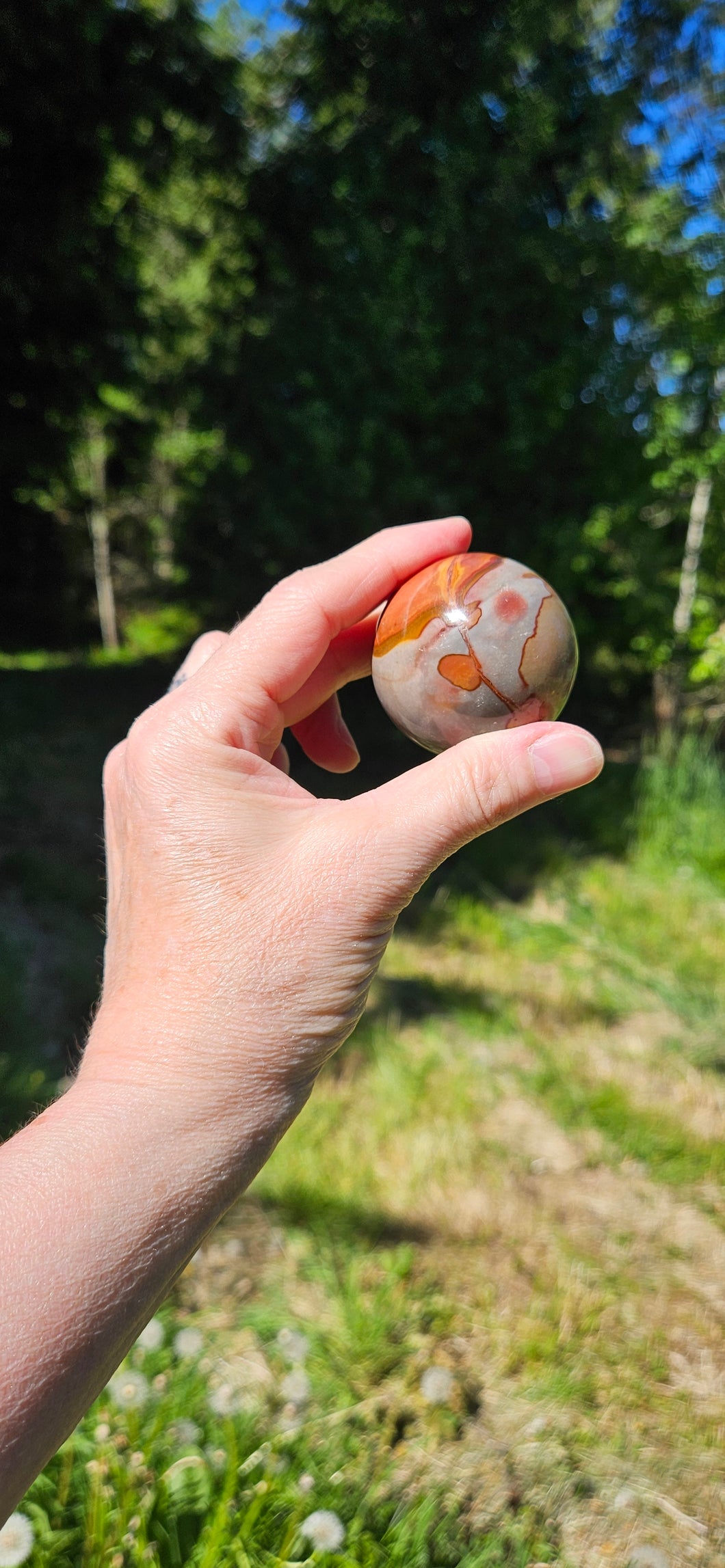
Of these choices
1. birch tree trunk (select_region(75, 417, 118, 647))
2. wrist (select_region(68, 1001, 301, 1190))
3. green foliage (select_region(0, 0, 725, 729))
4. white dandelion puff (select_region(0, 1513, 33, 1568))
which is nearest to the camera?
wrist (select_region(68, 1001, 301, 1190))

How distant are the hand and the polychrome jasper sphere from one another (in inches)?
8.0

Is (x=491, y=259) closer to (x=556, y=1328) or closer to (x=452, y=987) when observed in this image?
(x=452, y=987)

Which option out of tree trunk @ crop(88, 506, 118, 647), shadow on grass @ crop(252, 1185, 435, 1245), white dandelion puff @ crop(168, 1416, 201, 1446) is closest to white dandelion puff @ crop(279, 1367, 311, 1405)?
white dandelion puff @ crop(168, 1416, 201, 1446)

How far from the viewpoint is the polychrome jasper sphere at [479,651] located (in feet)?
5.28

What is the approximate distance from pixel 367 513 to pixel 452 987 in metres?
3.42

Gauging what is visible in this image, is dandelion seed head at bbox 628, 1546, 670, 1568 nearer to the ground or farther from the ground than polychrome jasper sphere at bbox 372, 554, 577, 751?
nearer to the ground

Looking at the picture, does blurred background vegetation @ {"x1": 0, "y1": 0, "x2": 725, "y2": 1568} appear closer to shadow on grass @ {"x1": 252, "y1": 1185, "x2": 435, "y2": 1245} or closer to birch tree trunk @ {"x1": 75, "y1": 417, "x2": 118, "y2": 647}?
shadow on grass @ {"x1": 252, "y1": 1185, "x2": 435, "y2": 1245}

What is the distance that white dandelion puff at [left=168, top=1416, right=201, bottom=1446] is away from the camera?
6.08 ft

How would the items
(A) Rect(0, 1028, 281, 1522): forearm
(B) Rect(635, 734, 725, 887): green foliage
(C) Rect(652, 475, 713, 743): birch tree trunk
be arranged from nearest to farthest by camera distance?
1. (A) Rect(0, 1028, 281, 1522): forearm
2. (B) Rect(635, 734, 725, 887): green foliage
3. (C) Rect(652, 475, 713, 743): birch tree trunk

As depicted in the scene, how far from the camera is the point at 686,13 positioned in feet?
20.3

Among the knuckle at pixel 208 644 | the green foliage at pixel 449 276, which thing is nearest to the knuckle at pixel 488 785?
the knuckle at pixel 208 644

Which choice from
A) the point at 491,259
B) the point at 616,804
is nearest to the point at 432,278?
the point at 491,259

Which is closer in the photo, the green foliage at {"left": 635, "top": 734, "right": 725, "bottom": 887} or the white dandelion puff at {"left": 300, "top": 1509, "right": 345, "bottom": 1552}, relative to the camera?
the white dandelion puff at {"left": 300, "top": 1509, "right": 345, "bottom": 1552}

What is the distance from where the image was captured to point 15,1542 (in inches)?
60.7
